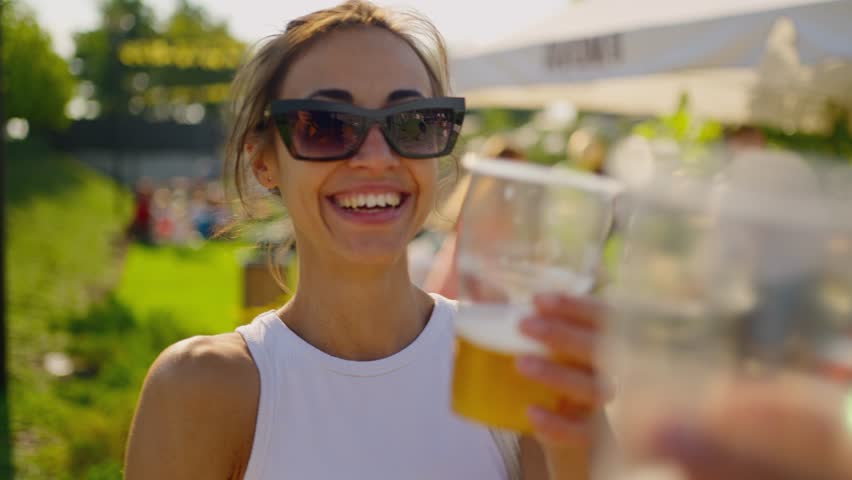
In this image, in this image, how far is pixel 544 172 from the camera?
42.1 inches

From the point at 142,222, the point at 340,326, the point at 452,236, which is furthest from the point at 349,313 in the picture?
the point at 142,222

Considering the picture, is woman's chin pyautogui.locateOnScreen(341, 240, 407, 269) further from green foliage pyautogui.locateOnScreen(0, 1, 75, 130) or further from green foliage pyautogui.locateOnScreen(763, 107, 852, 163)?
green foliage pyautogui.locateOnScreen(0, 1, 75, 130)

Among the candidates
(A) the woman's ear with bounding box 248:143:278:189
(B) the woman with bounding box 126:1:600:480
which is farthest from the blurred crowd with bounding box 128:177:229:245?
(B) the woman with bounding box 126:1:600:480

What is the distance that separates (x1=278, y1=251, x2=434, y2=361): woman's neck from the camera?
6.45ft

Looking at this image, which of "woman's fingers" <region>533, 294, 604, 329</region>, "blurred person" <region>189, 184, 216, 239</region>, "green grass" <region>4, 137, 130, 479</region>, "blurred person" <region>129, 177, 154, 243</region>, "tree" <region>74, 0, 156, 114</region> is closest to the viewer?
"woman's fingers" <region>533, 294, 604, 329</region>

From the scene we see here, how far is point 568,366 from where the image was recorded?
96 cm

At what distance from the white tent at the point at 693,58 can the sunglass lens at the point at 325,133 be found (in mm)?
2900

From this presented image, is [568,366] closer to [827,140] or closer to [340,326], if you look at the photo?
[340,326]

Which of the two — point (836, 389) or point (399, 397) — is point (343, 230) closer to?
point (399, 397)

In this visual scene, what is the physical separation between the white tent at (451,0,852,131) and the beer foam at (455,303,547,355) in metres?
Answer: 3.43

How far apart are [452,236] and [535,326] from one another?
120 inches

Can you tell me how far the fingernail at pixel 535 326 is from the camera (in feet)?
3.05

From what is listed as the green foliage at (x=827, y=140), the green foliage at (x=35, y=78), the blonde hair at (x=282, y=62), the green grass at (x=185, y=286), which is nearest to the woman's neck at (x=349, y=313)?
the blonde hair at (x=282, y=62)

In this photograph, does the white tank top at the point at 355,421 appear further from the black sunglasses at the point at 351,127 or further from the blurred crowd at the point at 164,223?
the blurred crowd at the point at 164,223
